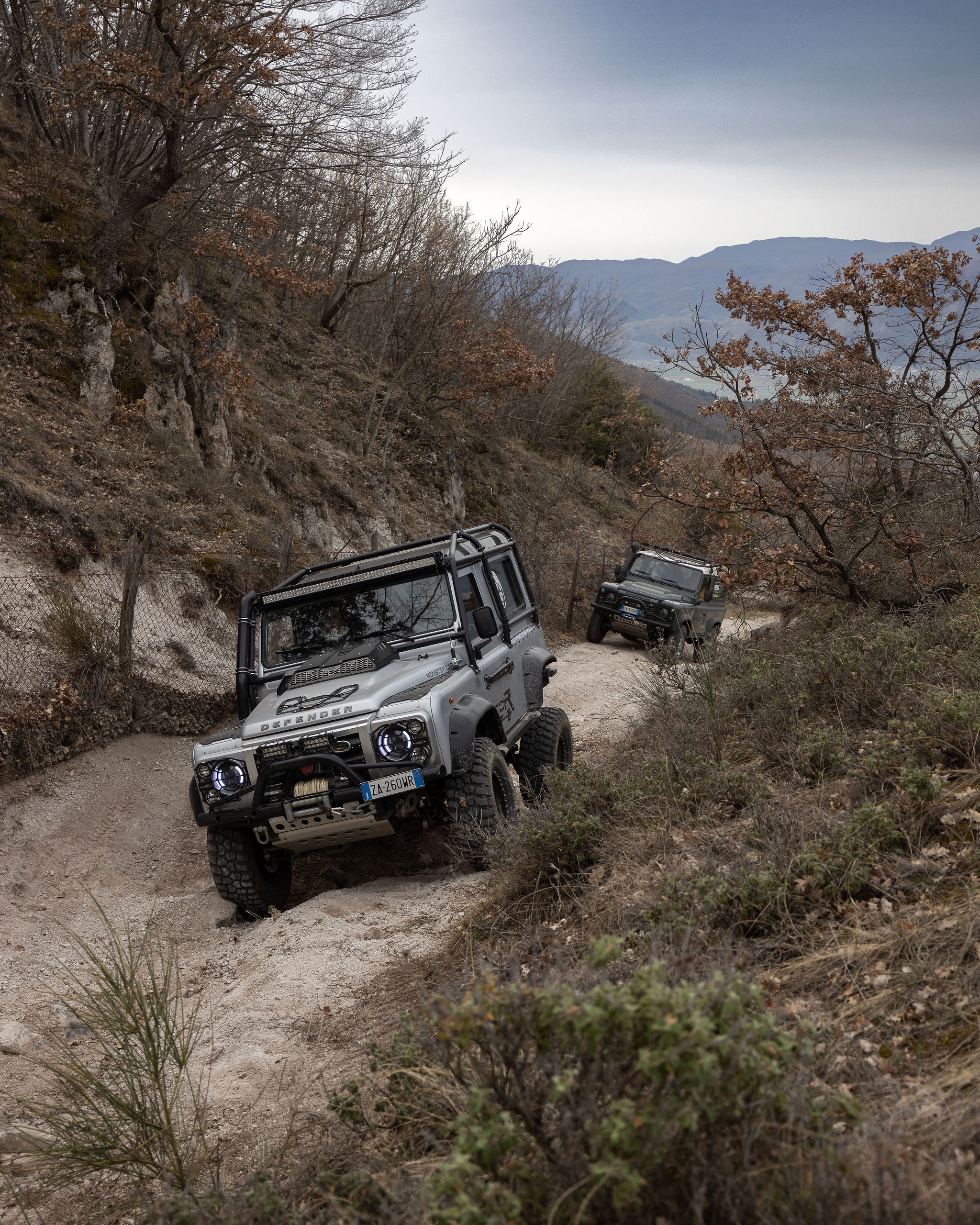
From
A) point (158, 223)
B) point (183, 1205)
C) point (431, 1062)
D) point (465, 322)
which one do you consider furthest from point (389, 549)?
point (465, 322)

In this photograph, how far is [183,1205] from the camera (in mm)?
2316

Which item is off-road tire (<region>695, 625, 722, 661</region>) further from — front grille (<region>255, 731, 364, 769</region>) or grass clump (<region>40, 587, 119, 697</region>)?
grass clump (<region>40, 587, 119, 697</region>)


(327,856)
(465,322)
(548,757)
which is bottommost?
(327,856)

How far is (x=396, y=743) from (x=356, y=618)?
1.41m

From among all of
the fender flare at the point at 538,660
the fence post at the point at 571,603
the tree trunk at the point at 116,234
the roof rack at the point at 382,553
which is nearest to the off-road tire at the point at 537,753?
the fender flare at the point at 538,660

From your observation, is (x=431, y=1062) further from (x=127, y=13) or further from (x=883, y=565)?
(x=127, y=13)

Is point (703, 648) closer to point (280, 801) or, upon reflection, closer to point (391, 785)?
point (391, 785)

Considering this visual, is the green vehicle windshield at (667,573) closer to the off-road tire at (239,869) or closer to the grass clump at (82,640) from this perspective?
the grass clump at (82,640)

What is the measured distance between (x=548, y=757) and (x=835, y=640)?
2.30m

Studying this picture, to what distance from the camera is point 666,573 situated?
1525cm

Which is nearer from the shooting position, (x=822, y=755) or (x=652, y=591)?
(x=822, y=755)

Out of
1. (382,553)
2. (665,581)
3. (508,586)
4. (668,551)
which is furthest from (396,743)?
(668,551)

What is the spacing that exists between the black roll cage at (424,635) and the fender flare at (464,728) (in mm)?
373

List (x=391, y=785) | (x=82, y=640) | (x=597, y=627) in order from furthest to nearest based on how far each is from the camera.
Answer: (x=597, y=627), (x=82, y=640), (x=391, y=785)
